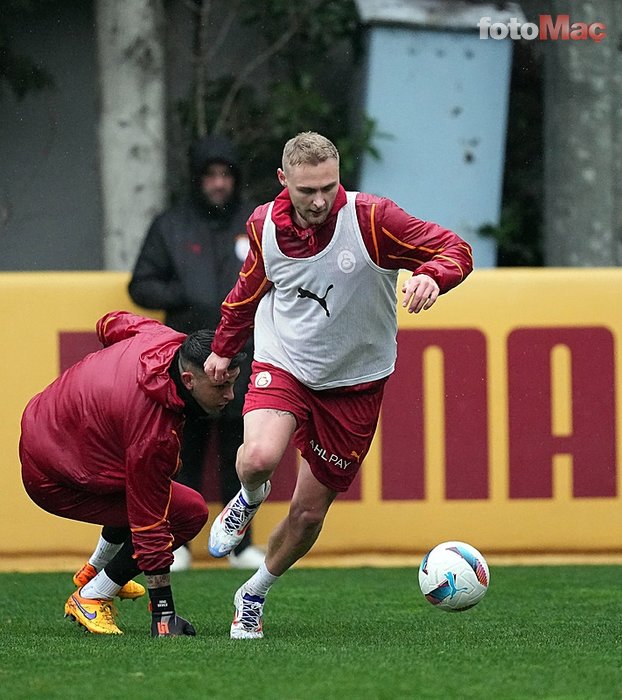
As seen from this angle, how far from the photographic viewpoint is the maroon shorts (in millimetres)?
6078

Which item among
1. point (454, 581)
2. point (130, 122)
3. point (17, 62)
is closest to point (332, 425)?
point (454, 581)

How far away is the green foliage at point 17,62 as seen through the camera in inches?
464

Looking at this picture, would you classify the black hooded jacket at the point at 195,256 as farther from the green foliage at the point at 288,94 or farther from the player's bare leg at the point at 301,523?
the green foliage at the point at 288,94

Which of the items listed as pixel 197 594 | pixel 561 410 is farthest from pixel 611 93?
pixel 197 594

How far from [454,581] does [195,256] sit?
324 centimetres

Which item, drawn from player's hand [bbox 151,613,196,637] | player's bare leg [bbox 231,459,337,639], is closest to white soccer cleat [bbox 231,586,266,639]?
player's bare leg [bbox 231,459,337,639]

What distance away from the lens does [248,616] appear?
19.9 feet

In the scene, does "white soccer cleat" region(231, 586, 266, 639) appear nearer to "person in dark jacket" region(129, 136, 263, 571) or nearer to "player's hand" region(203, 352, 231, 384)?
"player's hand" region(203, 352, 231, 384)

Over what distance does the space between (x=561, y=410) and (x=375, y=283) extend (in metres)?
2.96

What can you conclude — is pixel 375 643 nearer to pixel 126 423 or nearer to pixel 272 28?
pixel 126 423

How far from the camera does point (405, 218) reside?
5824mm

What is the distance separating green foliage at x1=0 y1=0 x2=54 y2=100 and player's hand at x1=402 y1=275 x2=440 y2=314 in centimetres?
720

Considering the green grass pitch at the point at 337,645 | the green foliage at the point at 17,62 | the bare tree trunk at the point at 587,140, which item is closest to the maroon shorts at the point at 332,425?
the green grass pitch at the point at 337,645

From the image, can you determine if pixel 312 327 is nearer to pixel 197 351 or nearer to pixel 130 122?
pixel 197 351
